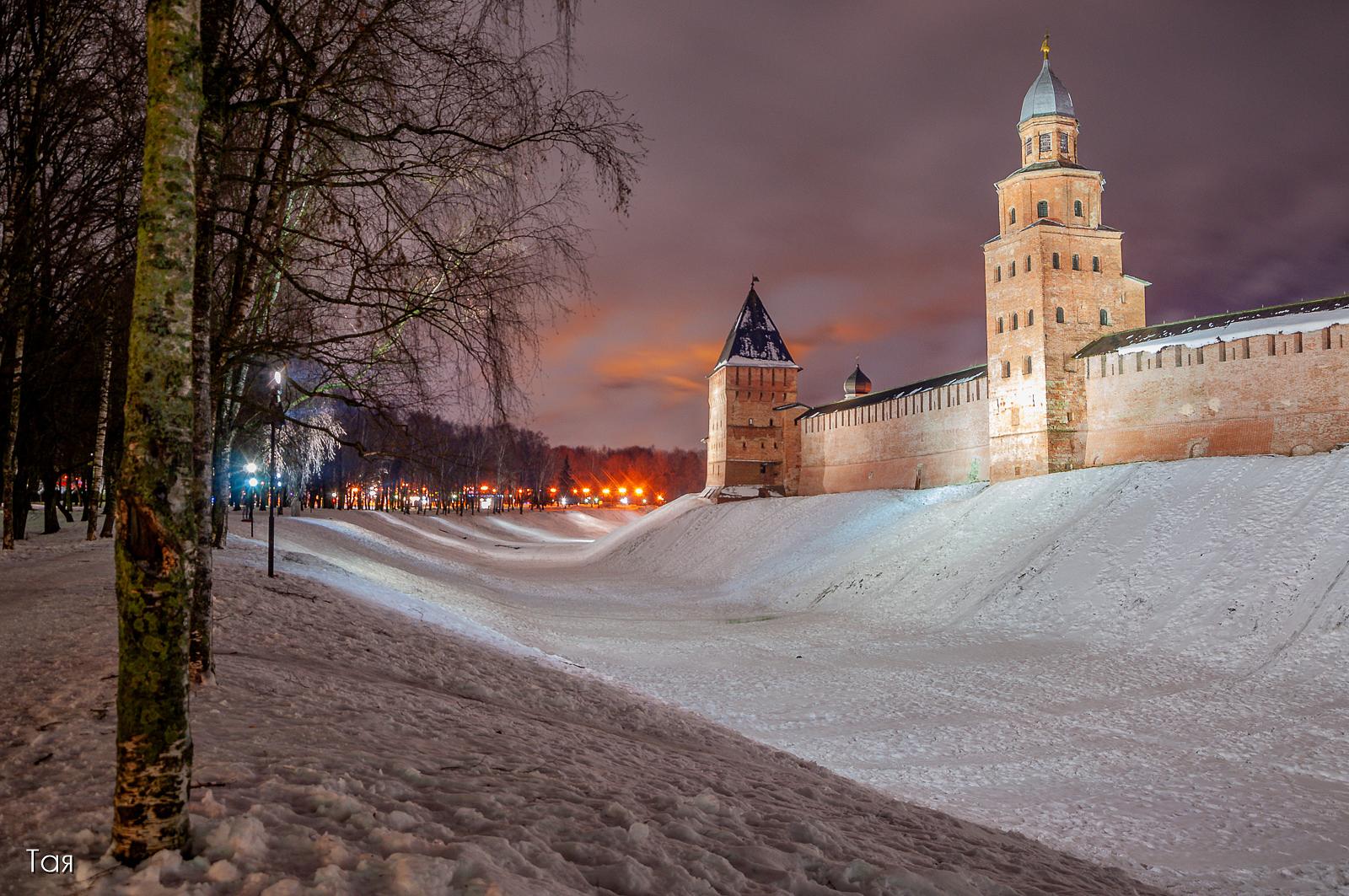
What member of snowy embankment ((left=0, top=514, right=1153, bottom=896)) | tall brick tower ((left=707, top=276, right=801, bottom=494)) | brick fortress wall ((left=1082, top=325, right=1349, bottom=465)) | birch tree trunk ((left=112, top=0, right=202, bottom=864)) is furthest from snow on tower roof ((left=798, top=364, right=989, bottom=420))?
birch tree trunk ((left=112, top=0, right=202, bottom=864))

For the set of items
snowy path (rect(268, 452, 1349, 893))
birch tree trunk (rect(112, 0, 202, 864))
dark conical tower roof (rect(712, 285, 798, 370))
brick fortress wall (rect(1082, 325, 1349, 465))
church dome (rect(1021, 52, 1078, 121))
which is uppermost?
church dome (rect(1021, 52, 1078, 121))

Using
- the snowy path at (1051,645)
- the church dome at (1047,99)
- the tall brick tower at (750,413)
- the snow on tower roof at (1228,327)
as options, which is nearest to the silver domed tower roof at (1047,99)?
the church dome at (1047,99)

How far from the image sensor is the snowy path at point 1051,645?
704 cm

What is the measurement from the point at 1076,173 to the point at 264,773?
37128mm

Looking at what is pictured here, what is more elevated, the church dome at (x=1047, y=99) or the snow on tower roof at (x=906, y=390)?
the church dome at (x=1047, y=99)

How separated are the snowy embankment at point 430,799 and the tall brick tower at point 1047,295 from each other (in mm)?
27303

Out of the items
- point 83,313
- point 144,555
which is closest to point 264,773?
point 144,555

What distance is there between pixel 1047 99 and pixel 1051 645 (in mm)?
28209

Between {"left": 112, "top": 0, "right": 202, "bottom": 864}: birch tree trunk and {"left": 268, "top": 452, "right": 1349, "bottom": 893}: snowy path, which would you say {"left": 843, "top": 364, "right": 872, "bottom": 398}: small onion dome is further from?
{"left": 112, "top": 0, "right": 202, "bottom": 864}: birch tree trunk

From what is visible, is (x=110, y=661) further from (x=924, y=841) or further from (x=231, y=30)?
(x=924, y=841)

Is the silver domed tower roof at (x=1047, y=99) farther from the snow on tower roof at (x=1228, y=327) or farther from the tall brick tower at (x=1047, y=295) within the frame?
the snow on tower roof at (x=1228, y=327)

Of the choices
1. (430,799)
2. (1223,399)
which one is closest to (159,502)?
(430,799)

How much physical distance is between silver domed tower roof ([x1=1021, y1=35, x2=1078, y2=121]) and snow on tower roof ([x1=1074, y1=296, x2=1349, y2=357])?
1061 centimetres

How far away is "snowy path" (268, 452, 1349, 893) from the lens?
23.1 ft
